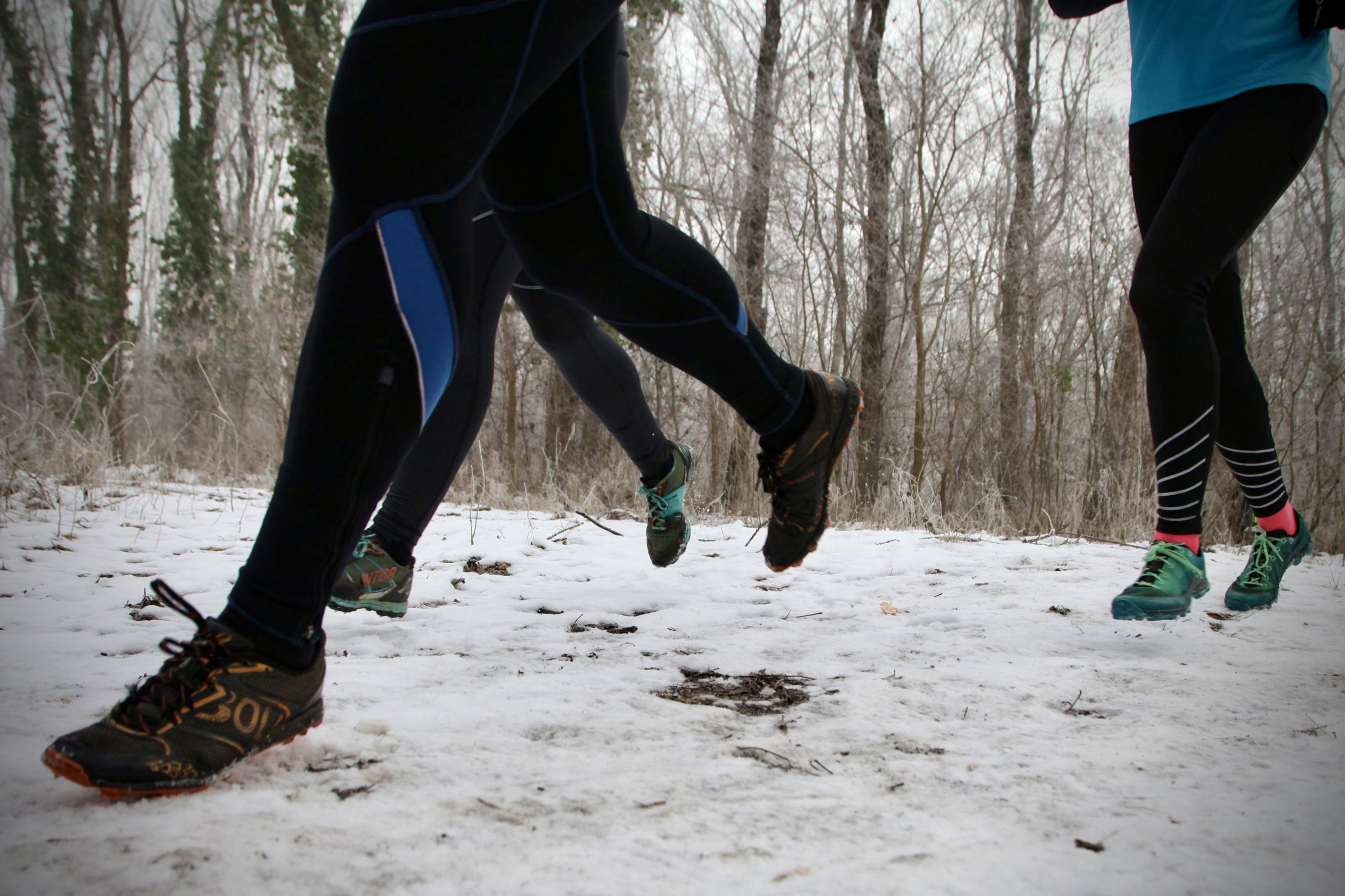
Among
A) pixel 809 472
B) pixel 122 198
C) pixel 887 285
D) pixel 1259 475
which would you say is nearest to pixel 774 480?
pixel 809 472

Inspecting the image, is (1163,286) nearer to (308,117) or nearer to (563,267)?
(563,267)

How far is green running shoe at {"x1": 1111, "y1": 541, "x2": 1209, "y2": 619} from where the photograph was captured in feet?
4.27

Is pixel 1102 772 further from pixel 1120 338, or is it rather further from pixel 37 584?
pixel 1120 338

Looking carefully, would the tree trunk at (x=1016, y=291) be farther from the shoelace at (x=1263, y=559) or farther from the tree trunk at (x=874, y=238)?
the shoelace at (x=1263, y=559)

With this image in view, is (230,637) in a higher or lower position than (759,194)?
lower

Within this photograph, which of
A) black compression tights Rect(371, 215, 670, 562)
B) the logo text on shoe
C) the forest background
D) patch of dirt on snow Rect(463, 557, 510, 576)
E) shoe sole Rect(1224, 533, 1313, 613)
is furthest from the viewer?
the forest background

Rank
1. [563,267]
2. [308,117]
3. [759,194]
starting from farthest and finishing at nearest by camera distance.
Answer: [308,117], [759,194], [563,267]

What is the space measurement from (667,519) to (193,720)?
1.11 metres

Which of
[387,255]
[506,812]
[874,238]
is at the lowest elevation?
[506,812]

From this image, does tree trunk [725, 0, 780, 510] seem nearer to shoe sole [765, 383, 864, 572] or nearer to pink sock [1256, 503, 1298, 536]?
pink sock [1256, 503, 1298, 536]

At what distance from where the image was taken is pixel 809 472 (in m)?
1.34

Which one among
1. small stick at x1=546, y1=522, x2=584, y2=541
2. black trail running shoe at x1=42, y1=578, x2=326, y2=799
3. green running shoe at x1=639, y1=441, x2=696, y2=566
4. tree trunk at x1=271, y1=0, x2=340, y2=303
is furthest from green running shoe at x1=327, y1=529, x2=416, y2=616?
tree trunk at x1=271, y1=0, x2=340, y2=303

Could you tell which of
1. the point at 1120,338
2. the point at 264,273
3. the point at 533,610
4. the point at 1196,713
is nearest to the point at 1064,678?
the point at 1196,713

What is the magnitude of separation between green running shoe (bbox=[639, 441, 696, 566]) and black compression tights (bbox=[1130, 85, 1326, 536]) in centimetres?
98
